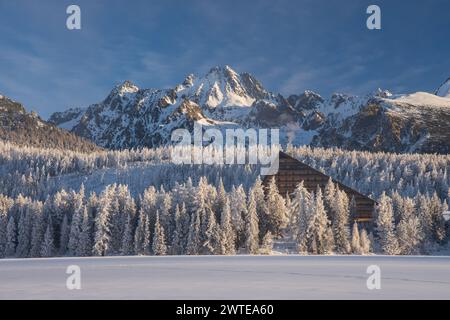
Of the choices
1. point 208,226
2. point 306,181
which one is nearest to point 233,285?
point 208,226

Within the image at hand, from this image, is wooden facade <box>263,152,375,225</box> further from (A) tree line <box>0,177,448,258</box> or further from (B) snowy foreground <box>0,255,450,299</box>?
(B) snowy foreground <box>0,255,450,299</box>

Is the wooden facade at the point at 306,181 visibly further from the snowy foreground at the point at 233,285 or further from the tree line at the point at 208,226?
the snowy foreground at the point at 233,285

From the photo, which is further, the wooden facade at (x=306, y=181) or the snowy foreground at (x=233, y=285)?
the wooden facade at (x=306, y=181)

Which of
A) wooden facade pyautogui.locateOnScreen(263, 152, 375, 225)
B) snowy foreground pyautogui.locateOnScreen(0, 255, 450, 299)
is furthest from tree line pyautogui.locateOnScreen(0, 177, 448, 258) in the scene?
snowy foreground pyautogui.locateOnScreen(0, 255, 450, 299)

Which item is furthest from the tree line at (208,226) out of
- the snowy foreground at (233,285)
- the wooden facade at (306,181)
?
the snowy foreground at (233,285)

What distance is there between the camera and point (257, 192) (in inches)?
3425

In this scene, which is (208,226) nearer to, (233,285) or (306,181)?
(306,181)

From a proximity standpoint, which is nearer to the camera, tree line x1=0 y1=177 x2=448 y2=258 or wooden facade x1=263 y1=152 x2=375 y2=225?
tree line x1=0 y1=177 x2=448 y2=258

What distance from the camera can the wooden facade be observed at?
103188 millimetres

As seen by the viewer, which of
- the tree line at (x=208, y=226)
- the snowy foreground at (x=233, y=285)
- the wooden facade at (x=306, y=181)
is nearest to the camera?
the snowy foreground at (x=233, y=285)

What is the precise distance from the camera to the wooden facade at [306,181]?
103 meters

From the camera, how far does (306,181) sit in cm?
10981

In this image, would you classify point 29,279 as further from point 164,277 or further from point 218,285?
point 218,285
